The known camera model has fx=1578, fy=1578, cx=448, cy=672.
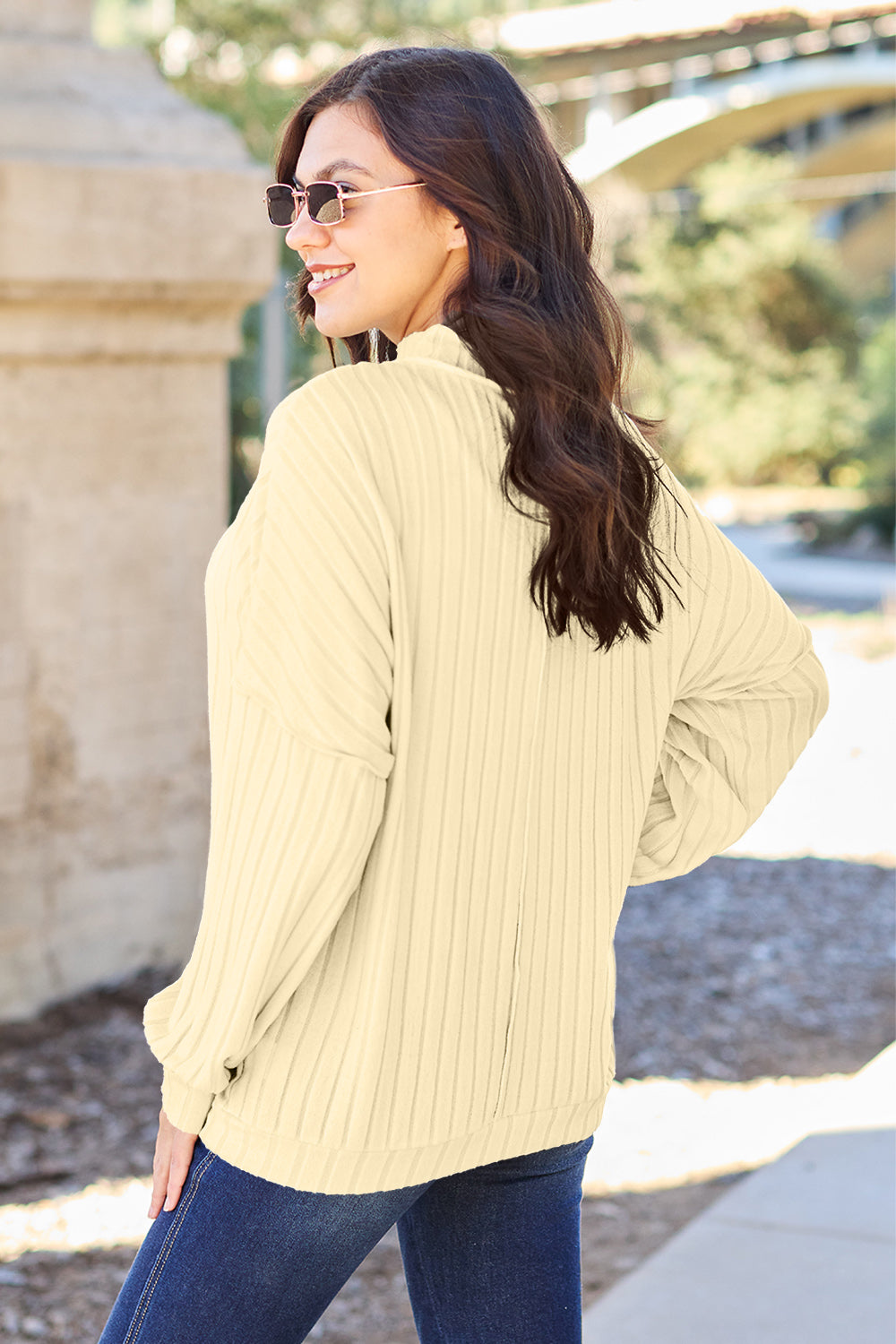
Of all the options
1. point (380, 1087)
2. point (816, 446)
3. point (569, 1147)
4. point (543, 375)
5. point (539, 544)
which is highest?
point (543, 375)

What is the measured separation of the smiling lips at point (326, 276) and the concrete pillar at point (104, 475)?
262 centimetres

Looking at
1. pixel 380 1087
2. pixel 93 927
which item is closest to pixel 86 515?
pixel 93 927

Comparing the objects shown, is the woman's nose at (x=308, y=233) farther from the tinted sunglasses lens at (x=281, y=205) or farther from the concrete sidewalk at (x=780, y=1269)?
the concrete sidewalk at (x=780, y=1269)

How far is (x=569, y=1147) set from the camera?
1599 millimetres

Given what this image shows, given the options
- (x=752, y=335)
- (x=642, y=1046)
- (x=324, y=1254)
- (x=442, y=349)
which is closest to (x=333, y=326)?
(x=442, y=349)

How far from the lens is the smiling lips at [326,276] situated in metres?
1.57

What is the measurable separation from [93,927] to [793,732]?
3025 millimetres

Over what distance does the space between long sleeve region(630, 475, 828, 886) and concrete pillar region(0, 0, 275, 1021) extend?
2.75 meters

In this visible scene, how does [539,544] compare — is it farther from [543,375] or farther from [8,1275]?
[8,1275]

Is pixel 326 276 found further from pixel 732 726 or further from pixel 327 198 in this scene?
pixel 732 726

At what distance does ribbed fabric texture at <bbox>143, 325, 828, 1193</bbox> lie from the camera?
133 cm

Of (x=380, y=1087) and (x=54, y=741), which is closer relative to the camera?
(x=380, y=1087)

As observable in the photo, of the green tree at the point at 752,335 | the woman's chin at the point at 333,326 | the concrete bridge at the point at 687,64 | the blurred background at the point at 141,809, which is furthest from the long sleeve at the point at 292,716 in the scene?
the green tree at the point at 752,335

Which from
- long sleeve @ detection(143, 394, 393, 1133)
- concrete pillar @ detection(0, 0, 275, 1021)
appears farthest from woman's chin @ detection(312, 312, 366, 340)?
concrete pillar @ detection(0, 0, 275, 1021)
